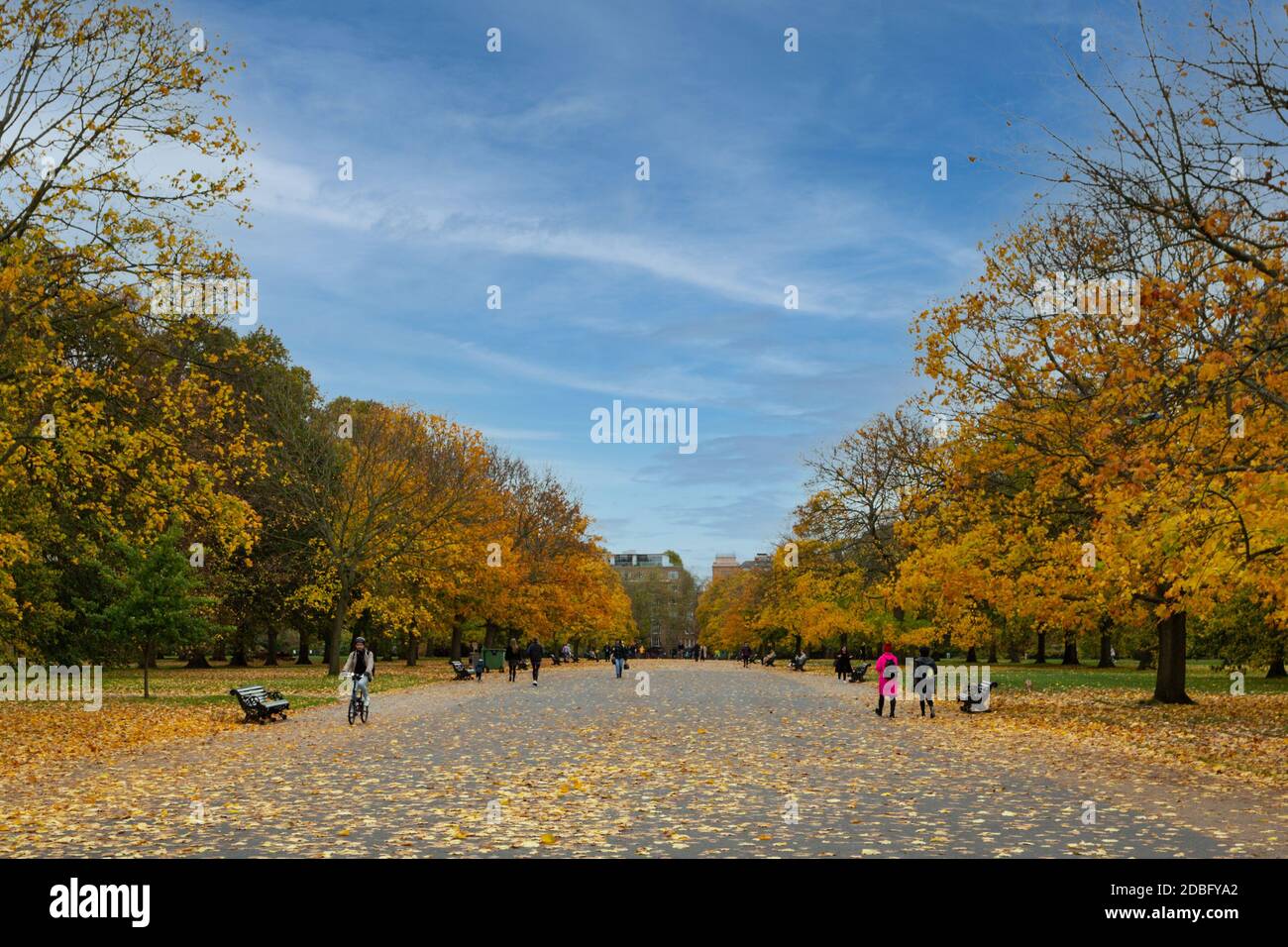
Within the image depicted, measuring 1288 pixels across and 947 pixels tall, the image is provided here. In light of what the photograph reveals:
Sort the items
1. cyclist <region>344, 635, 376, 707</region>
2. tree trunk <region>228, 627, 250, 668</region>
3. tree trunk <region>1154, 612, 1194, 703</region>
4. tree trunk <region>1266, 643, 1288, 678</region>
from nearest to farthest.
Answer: cyclist <region>344, 635, 376, 707</region> → tree trunk <region>1154, 612, 1194, 703</region> → tree trunk <region>1266, 643, 1288, 678</region> → tree trunk <region>228, 627, 250, 668</region>

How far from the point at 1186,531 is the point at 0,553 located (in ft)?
69.0

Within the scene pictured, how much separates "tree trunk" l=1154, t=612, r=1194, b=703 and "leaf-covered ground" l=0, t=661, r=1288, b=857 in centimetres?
805

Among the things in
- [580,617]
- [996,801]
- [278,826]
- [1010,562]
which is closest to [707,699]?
[1010,562]

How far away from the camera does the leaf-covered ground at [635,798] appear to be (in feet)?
32.4

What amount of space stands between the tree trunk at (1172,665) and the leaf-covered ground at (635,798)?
26.4 ft

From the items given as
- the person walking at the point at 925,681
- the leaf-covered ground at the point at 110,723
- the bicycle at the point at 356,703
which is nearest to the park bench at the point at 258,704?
the leaf-covered ground at the point at 110,723

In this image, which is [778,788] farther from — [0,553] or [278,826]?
[0,553]

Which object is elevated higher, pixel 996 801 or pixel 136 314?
pixel 136 314

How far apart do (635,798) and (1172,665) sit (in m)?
21.4

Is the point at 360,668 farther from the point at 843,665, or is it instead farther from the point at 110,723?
the point at 843,665

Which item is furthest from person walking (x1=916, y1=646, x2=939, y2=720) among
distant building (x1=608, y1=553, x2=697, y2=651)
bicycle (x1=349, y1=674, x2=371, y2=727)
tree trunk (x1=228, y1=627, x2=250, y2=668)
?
distant building (x1=608, y1=553, x2=697, y2=651)

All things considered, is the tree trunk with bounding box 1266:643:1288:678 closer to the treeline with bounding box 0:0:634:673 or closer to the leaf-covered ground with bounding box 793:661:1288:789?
the leaf-covered ground with bounding box 793:661:1288:789

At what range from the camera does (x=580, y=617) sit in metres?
76.6

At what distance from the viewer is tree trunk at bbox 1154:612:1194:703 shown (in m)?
29.1
